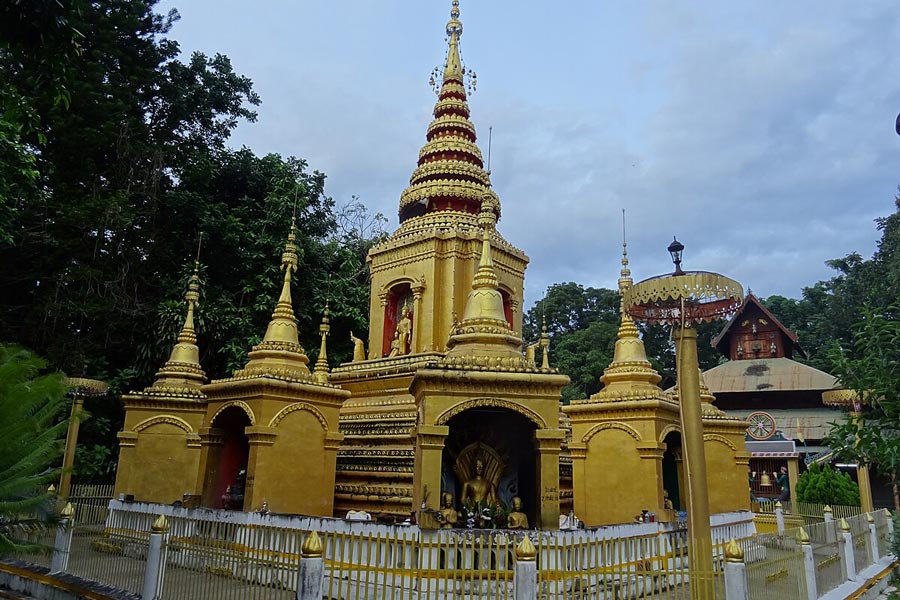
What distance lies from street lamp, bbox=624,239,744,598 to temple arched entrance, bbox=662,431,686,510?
5518mm

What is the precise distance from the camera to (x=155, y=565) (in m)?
8.55

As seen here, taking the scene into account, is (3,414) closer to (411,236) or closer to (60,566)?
(60,566)

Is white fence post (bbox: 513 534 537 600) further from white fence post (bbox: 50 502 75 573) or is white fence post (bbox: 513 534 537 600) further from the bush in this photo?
the bush

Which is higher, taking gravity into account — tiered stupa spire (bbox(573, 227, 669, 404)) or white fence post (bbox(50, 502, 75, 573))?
tiered stupa spire (bbox(573, 227, 669, 404))

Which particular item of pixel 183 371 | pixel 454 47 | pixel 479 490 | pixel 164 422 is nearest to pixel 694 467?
pixel 479 490

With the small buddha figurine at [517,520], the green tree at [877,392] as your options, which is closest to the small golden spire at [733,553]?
the green tree at [877,392]

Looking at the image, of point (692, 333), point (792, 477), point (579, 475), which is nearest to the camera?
point (692, 333)

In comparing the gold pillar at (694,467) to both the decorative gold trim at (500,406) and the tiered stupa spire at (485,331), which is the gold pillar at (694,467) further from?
the tiered stupa spire at (485,331)

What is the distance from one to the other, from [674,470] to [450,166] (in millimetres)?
10352

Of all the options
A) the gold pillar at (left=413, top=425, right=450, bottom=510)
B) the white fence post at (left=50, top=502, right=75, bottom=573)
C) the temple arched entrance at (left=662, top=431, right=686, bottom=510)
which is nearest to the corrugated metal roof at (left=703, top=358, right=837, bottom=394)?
the temple arched entrance at (left=662, top=431, right=686, bottom=510)

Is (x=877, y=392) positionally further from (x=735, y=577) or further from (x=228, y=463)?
(x=228, y=463)

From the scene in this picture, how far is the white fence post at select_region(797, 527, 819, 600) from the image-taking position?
9.84 m

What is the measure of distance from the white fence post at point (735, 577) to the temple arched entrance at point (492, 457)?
3.94 metres

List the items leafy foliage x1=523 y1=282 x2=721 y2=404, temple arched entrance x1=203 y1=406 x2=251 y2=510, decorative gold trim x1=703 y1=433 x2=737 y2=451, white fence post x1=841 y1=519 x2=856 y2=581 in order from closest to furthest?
white fence post x1=841 y1=519 x2=856 y2=581 → temple arched entrance x1=203 y1=406 x2=251 y2=510 → decorative gold trim x1=703 y1=433 x2=737 y2=451 → leafy foliage x1=523 y1=282 x2=721 y2=404
